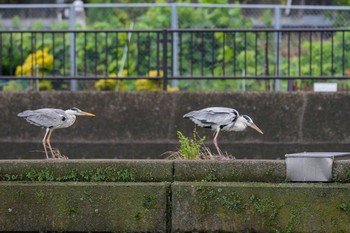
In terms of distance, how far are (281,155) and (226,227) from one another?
11.9 ft

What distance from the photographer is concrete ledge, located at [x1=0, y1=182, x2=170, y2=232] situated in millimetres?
8500

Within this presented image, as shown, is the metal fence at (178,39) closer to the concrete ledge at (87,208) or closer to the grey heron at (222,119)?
the grey heron at (222,119)

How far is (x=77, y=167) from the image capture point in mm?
8727

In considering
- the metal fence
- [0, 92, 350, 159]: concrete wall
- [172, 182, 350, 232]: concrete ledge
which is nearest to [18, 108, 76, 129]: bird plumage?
[172, 182, 350, 232]: concrete ledge

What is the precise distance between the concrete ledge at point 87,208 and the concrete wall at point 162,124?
342 cm

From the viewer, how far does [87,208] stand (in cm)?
855

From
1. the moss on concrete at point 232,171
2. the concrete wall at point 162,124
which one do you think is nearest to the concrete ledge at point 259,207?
the moss on concrete at point 232,171

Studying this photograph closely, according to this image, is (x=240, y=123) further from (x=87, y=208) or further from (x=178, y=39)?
(x=178, y=39)

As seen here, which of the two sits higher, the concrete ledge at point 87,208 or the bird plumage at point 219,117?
the bird plumage at point 219,117

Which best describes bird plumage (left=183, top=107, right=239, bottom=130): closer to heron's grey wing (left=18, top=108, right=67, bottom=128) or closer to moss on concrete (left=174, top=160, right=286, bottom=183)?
moss on concrete (left=174, top=160, right=286, bottom=183)

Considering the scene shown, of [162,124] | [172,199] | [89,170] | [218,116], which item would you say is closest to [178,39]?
[162,124]

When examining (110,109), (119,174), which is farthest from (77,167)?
(110,109)

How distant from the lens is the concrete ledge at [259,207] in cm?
832

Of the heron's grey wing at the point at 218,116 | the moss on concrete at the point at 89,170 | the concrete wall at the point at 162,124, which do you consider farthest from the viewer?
the concrete wall at the point at 162,124
